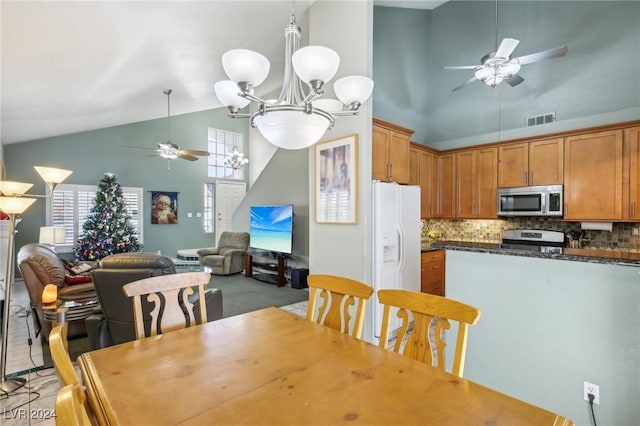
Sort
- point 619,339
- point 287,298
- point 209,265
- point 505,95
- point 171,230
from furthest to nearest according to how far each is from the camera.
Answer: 1. point 171,230
2. point 209,265
3. point 287,298
4. point 505,95
5. point 619,339

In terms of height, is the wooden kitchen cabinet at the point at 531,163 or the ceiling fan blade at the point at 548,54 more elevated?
the ceiling fan blade at the point at 548,54

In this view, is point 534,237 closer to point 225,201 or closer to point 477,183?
point 477,183

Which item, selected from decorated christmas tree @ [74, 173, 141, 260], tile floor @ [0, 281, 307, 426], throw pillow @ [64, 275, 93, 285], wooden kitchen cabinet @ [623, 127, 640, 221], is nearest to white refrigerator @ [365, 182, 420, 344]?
wooden kitchen cabinet @ [623, 127, 640, 221]

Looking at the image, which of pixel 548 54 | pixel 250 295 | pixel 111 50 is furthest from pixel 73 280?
pixel 548 54

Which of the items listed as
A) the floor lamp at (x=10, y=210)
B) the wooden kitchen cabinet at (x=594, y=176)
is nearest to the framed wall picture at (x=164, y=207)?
the floor lamp at (x=10, y=210)

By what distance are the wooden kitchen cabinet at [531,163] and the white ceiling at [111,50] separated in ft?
Answer: 8.83

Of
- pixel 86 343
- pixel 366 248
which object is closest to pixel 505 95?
pixel 366 248

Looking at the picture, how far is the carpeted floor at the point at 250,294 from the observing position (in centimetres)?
453

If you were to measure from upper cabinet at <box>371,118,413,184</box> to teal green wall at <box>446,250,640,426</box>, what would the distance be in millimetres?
1658

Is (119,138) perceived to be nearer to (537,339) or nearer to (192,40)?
(192,40)

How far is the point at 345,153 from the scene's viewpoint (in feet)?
10.5

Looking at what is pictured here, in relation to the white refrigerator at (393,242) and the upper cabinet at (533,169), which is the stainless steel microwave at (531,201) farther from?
the white refrigerator at (393,242)

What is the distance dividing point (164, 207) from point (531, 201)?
25.1 ft

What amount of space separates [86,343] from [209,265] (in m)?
3.60
